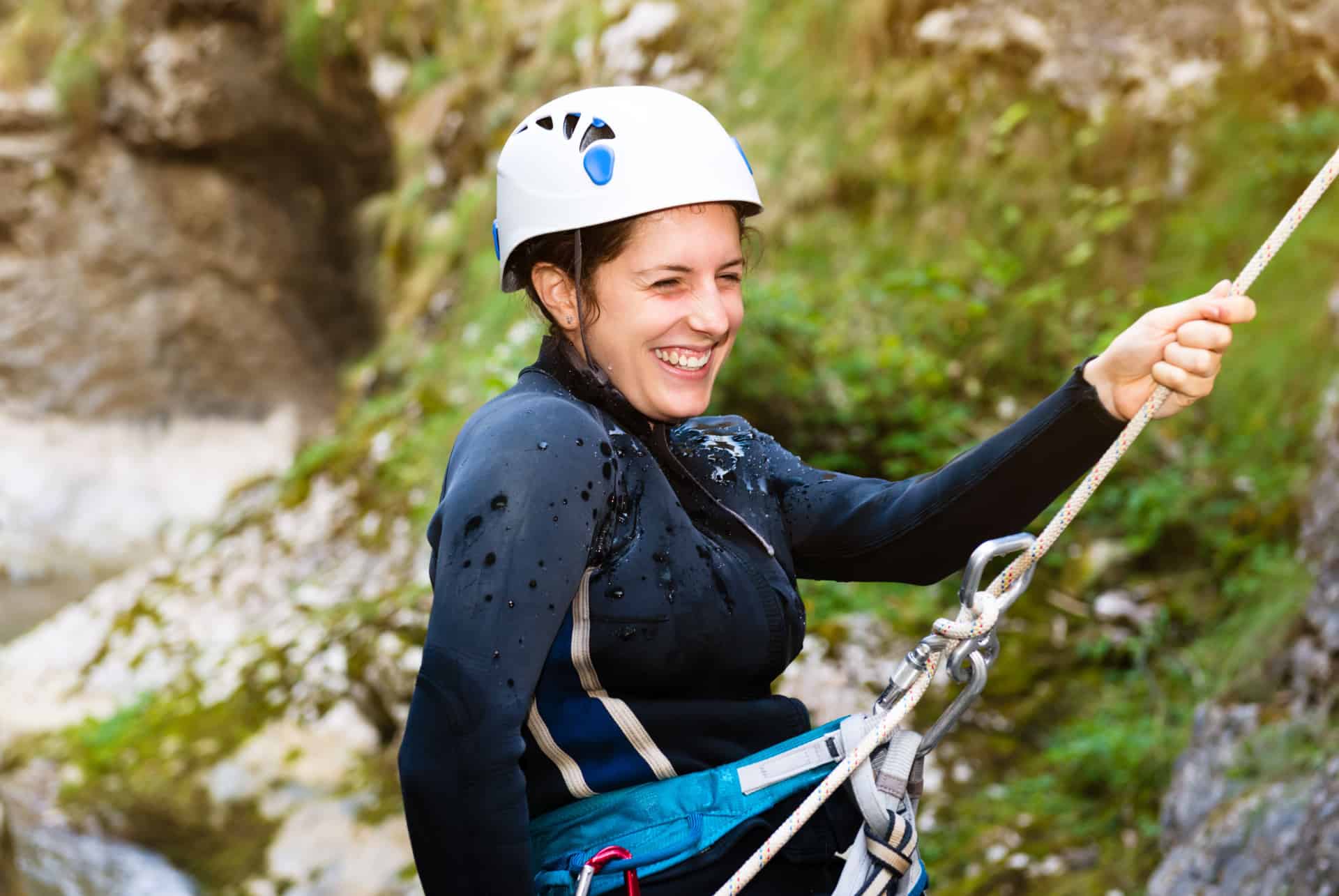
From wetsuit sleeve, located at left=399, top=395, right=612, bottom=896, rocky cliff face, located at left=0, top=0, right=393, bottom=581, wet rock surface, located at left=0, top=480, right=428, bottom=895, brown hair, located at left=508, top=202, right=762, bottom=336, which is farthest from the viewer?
rocky cliff face, located at left=0, top=0, right=393, bottom=581

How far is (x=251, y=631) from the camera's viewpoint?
22.4 feet

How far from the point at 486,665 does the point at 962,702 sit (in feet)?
1.92

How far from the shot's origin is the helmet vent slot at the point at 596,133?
1.67 metres

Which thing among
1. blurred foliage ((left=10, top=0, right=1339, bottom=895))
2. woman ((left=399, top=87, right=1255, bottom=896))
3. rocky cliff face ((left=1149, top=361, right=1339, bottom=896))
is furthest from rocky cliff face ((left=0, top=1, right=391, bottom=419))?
woman ((left=399, top=87, right=1255, bottom=896))

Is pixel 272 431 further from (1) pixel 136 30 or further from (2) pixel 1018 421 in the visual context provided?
(2) pixel 1018 421

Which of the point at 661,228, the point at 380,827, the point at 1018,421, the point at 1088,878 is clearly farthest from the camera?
the point at 380,827

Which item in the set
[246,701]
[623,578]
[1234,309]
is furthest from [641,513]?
[246,701]

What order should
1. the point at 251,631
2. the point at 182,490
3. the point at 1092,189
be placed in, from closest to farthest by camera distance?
the point at 1092,189
the point at 251,631
the point at 182,490

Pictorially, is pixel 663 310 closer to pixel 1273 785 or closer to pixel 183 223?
pixel 1273 785

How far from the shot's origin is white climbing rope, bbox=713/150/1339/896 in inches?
57.4

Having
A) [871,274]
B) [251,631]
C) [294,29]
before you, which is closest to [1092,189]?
[871,274]

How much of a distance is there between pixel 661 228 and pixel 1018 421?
1.74 feet

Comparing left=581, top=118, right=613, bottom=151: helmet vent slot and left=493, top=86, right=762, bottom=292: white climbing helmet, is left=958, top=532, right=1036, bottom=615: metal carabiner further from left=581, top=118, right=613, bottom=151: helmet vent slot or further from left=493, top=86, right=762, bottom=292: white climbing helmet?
left=581, top=118, right=613, bottom=151: helmet vent slot

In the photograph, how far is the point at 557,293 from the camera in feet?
5.57
